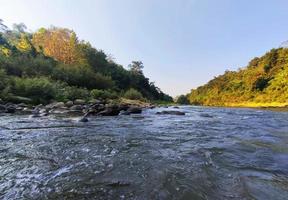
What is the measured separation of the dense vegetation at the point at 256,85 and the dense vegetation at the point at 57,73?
712 inches

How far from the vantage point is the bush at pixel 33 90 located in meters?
14.5

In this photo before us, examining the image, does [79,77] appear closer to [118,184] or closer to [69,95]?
[69,95]

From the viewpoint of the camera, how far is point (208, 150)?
4.55 meters

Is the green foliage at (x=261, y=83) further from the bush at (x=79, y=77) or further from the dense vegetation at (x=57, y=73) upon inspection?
the bush at (x=79, y=77)

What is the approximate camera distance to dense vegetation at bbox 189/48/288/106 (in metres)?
55.1

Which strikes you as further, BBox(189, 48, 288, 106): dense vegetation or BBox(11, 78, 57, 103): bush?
BBox(189, 48, 288, 106): dense vegetation

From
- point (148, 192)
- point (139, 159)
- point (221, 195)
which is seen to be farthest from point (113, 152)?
point (221, 195)

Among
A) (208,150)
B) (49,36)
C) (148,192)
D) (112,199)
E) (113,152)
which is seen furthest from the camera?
(49,36)

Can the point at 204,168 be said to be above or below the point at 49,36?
below

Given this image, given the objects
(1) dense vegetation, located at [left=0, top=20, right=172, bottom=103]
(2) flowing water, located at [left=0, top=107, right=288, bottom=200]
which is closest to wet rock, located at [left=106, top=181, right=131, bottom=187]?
(2) flowing water, located at [left=0, top=107, right=288, bottom=200]

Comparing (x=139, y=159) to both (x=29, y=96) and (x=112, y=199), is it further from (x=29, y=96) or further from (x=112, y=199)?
(x=29, y=96)

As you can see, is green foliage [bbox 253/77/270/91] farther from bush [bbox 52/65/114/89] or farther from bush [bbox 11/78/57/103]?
bush [bbox 11/78/57/103]

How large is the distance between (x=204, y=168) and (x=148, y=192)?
114cm

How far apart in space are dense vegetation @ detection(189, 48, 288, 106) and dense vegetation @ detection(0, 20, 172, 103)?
59.3ft
